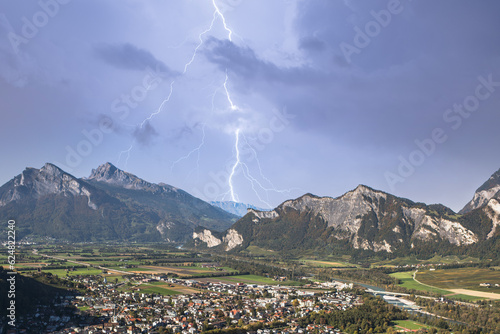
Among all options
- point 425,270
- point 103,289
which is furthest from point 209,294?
point 425,270

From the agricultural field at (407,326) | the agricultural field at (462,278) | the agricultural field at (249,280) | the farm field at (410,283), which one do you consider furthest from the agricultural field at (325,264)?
the agricultural field at (407,326)

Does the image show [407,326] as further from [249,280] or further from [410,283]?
[249,280]

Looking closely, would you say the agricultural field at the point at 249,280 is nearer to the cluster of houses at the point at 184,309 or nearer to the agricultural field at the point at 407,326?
the cluster of houses at the point at 184,309

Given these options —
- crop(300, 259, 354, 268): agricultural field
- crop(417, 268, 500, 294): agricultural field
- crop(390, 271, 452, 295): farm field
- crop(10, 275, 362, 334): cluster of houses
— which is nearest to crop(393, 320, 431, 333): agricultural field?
crop(10, 275, 362, 334): cluster of houses

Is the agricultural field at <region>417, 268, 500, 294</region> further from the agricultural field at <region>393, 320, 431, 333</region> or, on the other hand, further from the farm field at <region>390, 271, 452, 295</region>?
the agricultural field at <region>393, 320, 431, 333</region>

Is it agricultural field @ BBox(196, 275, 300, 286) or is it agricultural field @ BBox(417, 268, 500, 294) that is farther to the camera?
agricultural field @ BBox(196, 275, 300, 286)

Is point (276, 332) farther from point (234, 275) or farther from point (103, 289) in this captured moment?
point (234, 275)
